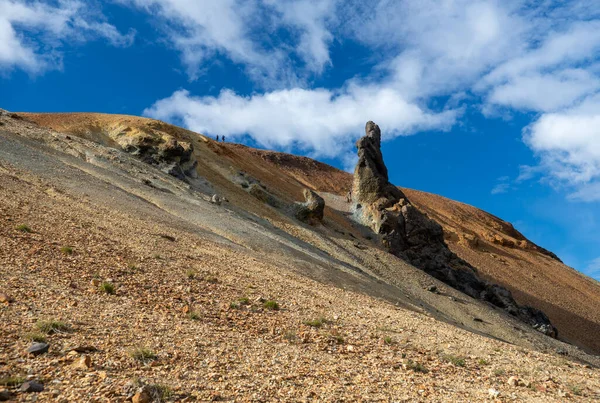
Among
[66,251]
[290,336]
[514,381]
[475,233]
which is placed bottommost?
[66,251]

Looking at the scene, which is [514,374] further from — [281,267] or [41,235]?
[41,235]

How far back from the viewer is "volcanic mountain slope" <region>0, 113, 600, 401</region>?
8.19 metres

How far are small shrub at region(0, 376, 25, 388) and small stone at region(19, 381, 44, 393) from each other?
0.46 feet

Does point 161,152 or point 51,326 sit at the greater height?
point 161,152

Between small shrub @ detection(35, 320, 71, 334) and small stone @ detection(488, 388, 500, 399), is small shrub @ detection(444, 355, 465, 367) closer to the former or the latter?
small stone @ detection(488, 388, 500, 399)

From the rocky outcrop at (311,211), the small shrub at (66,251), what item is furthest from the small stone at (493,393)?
the rocky outcrop at (311,211)

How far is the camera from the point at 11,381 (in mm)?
6863

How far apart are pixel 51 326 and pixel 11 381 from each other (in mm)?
2106

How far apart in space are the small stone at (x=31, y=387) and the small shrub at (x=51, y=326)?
196cm

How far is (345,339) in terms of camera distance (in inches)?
477

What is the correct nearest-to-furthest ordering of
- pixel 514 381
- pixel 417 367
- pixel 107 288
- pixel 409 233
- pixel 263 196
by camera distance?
pixel 514 381 < pixel 417 367 < pixel 107 288 < pixel 263 196 < pixel 409 233

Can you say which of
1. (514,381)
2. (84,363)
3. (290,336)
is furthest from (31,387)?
(514,381)

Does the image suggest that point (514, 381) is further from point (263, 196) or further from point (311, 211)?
point (263, 196)

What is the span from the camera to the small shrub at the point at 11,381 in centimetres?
682
